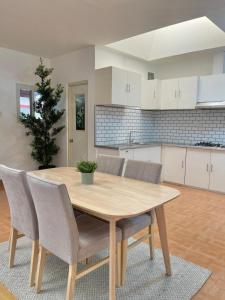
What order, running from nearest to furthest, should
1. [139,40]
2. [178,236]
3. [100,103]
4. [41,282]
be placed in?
[41,282] → [178,236] → [100,103] → [139,40]

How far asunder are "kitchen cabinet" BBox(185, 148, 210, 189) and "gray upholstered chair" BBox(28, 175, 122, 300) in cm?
322

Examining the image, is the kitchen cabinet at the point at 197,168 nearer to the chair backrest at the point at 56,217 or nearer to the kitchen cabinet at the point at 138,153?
the kitchen cabinet at the point at 138,153

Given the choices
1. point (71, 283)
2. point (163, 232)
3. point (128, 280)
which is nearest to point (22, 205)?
point (71, 283)

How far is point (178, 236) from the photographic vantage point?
2762 mm

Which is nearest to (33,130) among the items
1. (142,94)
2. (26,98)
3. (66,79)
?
(26,98)

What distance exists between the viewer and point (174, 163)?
16.2 ft

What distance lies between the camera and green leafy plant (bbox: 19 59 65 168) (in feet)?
15.2

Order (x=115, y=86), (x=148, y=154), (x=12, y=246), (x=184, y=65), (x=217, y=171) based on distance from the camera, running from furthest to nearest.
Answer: (x=184, y=65) → (x=148, y=154) → (x=217, y=171) → (x=115, y=86) → (x=12, y=246)

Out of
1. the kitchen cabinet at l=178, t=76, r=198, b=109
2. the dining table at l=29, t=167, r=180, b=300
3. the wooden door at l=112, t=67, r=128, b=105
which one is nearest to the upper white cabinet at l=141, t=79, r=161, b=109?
the kitchen cabinet at l=178, t=76, r=198, b=109

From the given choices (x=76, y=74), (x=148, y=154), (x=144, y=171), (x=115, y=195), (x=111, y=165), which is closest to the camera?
(x=115, y=195)

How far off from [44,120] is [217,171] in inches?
136

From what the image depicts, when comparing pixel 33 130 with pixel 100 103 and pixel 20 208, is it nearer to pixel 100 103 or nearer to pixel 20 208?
pixel 100 103

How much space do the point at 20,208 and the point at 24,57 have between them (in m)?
3.86

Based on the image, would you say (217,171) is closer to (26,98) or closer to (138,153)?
(138,153)
